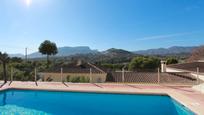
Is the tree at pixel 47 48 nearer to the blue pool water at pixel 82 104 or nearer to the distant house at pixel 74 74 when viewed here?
the distant house at pixel 74 74

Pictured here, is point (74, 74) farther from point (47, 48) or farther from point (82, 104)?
point (47, 48)

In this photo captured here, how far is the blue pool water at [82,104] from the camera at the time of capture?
8.59 metres

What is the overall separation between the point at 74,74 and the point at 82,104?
656 inches

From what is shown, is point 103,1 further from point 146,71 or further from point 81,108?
point 81,108

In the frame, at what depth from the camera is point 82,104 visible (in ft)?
32.1

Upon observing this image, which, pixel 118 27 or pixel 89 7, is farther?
pixel 118 27

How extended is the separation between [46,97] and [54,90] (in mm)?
452

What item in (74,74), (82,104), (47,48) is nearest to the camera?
(82,104)

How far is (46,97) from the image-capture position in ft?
35.0

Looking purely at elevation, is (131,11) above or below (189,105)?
above

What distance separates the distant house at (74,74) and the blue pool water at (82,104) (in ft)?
8.29

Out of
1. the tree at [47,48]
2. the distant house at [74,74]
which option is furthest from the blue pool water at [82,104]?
the tree at [47,48]

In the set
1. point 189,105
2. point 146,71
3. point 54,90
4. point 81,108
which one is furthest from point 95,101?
point 146,71

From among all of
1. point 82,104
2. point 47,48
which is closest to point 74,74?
point 82,104
